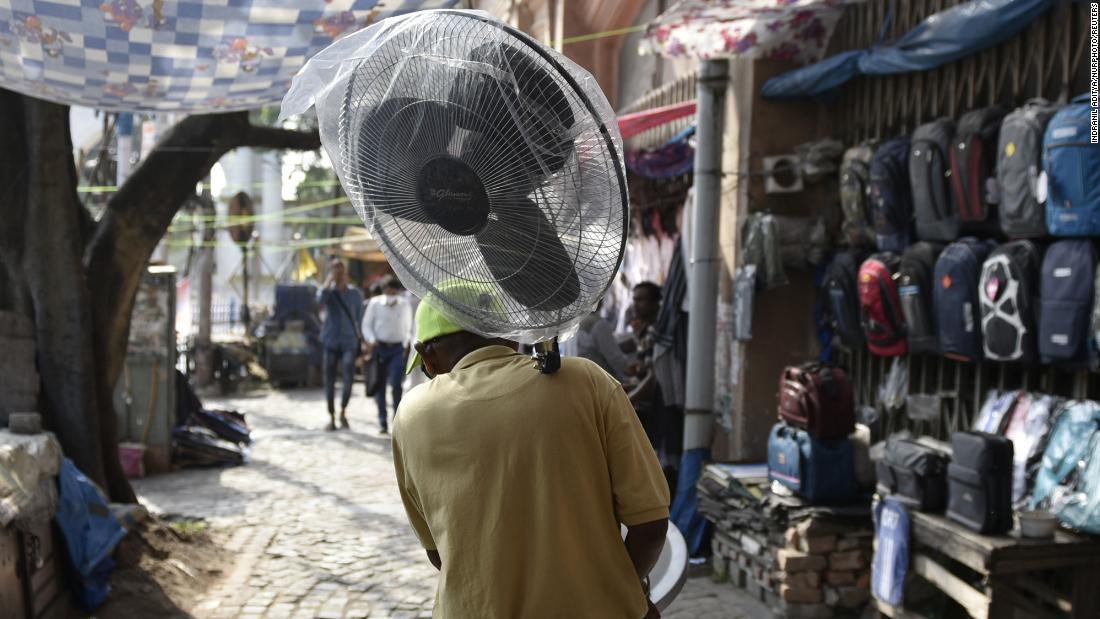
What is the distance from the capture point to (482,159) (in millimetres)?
2027

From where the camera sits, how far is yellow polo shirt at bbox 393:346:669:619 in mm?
2051

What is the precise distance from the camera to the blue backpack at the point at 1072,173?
407 cm

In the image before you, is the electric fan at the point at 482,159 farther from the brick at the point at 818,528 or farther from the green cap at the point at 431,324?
the brick at the point at 818,528

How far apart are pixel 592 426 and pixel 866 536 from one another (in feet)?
12.7

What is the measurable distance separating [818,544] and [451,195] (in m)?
3.97

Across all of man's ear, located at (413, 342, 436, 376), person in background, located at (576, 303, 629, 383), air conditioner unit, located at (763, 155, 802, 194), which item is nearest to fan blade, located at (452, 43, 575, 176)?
man's ear, located at (413, 342, 436, 376)

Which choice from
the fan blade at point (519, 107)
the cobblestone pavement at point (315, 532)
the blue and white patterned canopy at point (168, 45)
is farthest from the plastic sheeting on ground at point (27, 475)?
the fan blade at point (519, 107)

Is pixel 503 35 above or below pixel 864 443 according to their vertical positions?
above

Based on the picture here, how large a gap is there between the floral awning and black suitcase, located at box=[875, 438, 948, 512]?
Answer: 2.80 metres

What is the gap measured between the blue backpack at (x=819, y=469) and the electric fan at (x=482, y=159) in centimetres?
368

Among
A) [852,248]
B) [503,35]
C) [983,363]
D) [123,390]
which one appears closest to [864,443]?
[983,363]

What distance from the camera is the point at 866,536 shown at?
5.37 metres

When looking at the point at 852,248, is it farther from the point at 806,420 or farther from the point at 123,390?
the point at 123,390

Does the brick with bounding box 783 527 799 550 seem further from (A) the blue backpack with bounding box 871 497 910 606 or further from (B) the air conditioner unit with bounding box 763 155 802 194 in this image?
(B) the air conditioner unit with bounding box 763 155 802 194
